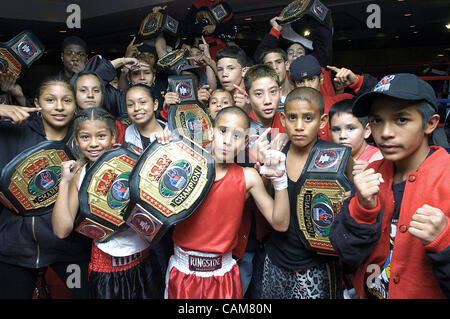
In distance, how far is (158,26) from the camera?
3324mm

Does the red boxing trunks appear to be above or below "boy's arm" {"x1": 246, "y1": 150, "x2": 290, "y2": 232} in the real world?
below

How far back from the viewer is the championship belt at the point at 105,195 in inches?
59.9

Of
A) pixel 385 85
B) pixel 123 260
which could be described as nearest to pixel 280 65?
pixel 385 85

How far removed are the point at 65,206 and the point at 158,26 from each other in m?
2.32

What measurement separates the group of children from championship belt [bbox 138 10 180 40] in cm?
132

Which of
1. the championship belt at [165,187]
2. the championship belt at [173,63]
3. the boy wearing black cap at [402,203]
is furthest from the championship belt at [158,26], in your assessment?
the boy wearing black cap at [402,203]

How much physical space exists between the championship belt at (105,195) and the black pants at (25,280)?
0.34m

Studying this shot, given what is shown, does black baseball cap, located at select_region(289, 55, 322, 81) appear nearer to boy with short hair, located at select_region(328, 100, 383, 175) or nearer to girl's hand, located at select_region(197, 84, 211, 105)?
boy with short hair, located at select_region(328, 100, 383, 175)

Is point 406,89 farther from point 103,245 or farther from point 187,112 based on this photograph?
point 187,112

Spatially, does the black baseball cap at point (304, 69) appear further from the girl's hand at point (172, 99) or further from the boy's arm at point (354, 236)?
the boy's arm at point (354, 236)

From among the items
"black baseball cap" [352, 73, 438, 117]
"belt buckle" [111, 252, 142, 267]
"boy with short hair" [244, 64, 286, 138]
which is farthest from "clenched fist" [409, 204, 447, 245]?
"belt buckle" [111, 252, 142, 267]

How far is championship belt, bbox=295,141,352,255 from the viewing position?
1.41m

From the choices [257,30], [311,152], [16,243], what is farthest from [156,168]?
[257,30]
